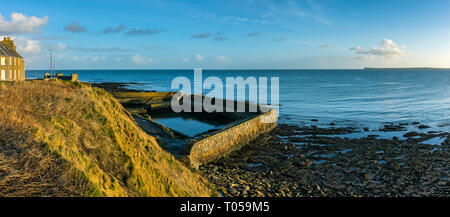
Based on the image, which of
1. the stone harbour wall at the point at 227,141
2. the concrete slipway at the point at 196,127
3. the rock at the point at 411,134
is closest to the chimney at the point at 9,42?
the concrete slipway at the point at 196,127

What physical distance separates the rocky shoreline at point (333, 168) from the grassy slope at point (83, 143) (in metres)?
5.60

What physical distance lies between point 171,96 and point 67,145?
134 ft

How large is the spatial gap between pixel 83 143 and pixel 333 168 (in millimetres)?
14733

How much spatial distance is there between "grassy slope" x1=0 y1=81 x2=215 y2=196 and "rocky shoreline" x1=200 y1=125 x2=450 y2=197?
5600 millimetres

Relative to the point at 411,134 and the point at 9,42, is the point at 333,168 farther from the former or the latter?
the point at 9,42

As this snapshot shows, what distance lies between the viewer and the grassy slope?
4.61 m

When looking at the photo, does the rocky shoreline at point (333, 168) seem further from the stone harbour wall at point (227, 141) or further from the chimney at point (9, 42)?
the chimney at point (9, 42)

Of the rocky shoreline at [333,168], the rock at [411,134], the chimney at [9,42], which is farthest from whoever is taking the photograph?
the chimney at [9,42]

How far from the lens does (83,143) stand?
6.25 m

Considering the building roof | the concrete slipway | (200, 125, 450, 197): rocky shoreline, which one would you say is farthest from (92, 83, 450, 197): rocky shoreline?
the building roof

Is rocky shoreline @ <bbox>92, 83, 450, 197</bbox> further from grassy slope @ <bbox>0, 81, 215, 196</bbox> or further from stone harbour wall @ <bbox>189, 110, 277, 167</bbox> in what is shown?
grassy slope @ <bbox>0, 81, 215, 196</bbox>

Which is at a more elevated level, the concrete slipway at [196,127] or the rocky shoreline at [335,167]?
the concrete slipway at [196,127]

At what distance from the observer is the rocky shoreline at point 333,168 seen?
13445 mm
